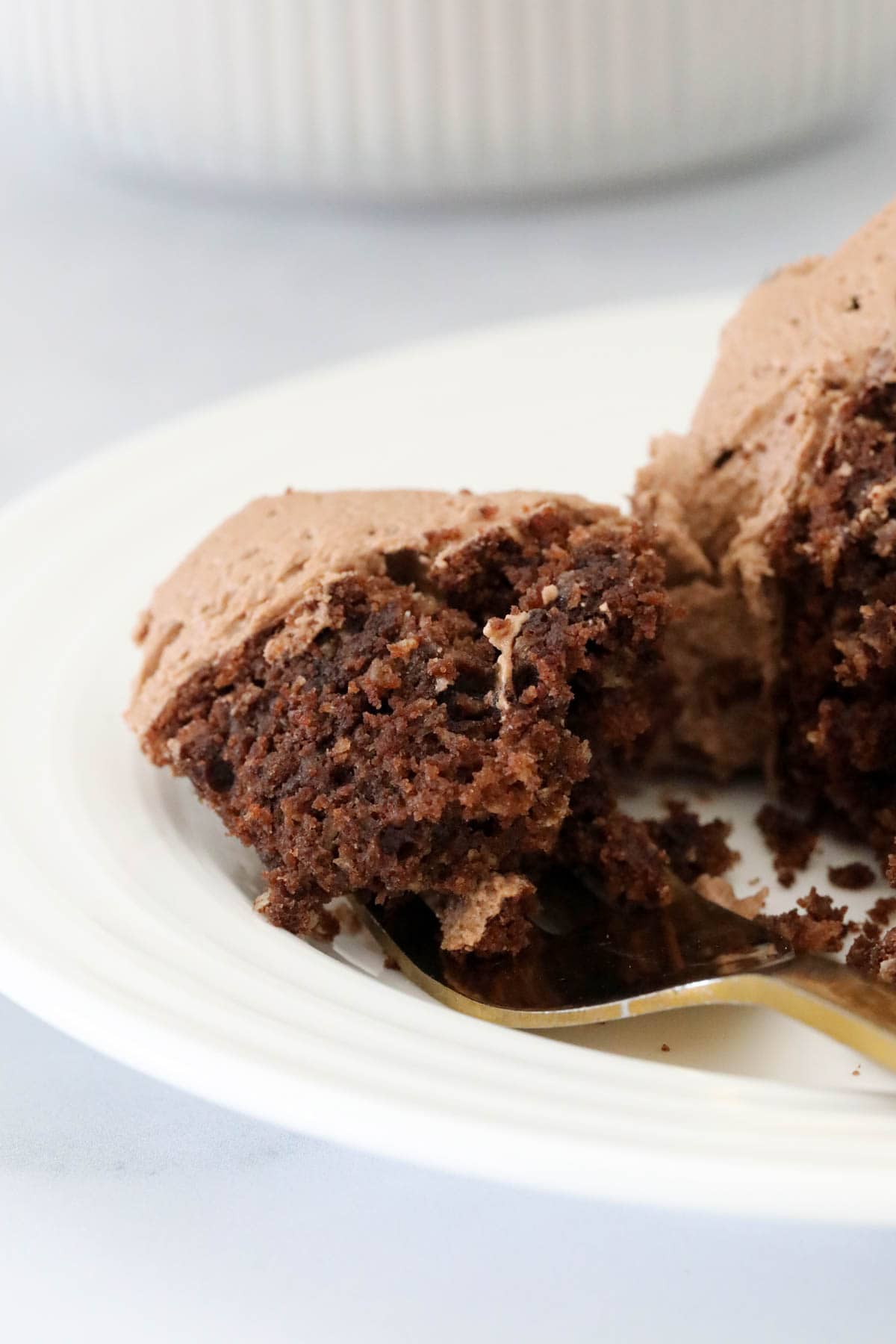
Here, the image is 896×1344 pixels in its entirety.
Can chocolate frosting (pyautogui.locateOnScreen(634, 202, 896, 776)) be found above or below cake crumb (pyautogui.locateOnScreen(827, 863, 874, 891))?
above

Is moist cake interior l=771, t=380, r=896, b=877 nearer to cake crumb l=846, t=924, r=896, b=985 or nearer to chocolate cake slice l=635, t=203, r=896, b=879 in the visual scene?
chocolate cake slice l=635, t=203, r=896, b=879

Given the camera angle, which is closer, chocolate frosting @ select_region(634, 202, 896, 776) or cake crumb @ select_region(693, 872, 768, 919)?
cake crumb @ select_region(693, 872, 768, 919)

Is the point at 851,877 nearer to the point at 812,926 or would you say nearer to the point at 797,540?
the point at 812,926

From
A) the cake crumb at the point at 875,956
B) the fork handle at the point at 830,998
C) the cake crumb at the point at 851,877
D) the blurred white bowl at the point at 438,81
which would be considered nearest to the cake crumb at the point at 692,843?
the cake crumb at the point at 851,877

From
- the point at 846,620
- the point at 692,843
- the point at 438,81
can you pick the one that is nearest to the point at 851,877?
the point at 692,843

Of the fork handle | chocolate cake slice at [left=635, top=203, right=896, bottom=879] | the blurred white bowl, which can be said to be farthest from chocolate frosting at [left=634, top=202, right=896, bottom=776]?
the blurred white bowl

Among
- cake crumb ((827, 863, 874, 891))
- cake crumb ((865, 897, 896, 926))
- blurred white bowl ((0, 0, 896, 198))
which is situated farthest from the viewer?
blurred white bowl ((0, 0, 896, 198))

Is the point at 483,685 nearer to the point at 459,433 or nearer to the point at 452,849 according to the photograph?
the point at 452,849

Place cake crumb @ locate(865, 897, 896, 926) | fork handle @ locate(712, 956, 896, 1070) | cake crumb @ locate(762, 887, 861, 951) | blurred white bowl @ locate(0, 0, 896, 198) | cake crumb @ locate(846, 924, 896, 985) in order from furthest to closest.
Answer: blurred white bowl @ locate(0, 0, 896, 198), cake crumb @ locate(865, 897, 896, 926), cake crumb @ locate(762, 887, 861, 951), cake crumb @ locate(846, 924, 896, 985), fork handle @ locate(712, 956, 896, 1070)
